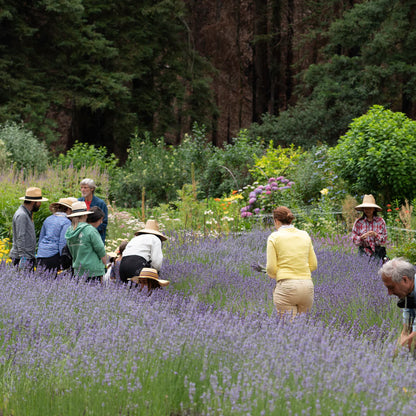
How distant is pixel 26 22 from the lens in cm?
2030

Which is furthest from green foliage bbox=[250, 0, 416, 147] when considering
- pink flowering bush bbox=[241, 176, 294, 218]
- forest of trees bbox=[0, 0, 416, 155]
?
pink flowering bush bbox=[241, 176, 294, 218]

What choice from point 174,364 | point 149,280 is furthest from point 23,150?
point 174,364

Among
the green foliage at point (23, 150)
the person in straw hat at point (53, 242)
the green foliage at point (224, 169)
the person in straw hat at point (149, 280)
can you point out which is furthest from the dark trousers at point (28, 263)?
the green foliage at point (23, 150)

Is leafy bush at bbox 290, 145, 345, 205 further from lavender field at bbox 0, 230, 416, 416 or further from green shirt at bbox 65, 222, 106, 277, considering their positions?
lavender field at bbox 0, 230, 416, 416

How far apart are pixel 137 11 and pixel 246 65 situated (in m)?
9.11

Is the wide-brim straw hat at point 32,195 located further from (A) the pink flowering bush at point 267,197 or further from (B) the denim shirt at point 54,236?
(A) the pink flowering bush at point 267,197

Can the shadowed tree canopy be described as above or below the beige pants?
above

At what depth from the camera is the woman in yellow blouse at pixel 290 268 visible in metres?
5.05

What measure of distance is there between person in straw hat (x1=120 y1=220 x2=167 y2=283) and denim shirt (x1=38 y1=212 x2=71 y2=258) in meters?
0.93

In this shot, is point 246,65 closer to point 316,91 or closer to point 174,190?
point 316,91

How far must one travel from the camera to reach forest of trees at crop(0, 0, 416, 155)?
19156 millimetres

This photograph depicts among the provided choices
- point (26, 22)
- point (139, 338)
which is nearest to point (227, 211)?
point (139, 338)

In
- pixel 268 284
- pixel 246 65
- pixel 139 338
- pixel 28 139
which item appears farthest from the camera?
pixel 246 65

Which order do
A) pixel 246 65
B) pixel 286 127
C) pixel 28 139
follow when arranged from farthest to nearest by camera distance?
pixel 246 65, pixel 286 127, pixel 28 139
